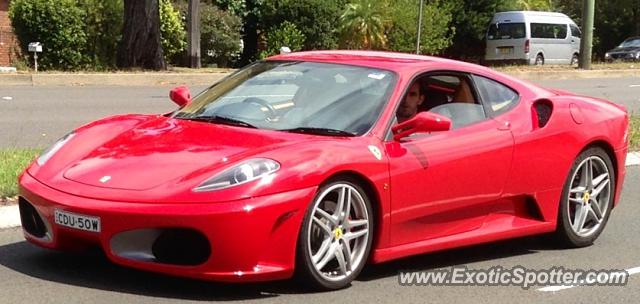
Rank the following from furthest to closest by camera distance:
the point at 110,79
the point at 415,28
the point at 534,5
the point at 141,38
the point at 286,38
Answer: the point at 534,5 → the point at 415,28 → the point at 286,38 → the point at 141,38 → the point at 110,79

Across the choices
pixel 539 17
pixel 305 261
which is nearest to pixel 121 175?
pixel 305 261

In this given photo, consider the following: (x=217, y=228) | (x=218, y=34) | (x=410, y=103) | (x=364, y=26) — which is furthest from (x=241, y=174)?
(x=364, y=26)

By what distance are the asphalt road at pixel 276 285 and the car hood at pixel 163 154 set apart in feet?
1.88

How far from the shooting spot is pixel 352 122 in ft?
17.7

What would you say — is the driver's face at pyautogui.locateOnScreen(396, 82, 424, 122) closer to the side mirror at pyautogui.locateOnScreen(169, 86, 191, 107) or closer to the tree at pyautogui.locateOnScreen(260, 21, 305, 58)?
the side mirror at pyautogui.locateOnScreen(169, 86, 191, 107)

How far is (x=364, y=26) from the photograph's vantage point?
31031 millimetres

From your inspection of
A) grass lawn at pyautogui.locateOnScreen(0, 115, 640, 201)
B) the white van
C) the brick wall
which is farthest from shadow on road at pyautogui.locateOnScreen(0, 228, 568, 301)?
the white van

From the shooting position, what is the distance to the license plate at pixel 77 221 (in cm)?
465

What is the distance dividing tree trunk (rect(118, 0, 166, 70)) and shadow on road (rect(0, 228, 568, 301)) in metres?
17.0

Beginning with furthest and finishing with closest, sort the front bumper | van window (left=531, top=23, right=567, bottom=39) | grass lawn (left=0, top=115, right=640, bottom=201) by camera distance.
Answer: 1. van window (left=531, top=23, right=567, bottom=39)
2. grass lawn (left=0, top=115, right=640, bottom=201)
3. the front bumper

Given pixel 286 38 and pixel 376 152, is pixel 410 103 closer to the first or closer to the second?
pixel 376 152

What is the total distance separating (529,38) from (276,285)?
30.2 metres

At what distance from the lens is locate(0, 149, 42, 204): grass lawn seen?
7047mm

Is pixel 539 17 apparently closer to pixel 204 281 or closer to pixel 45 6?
pixel 45 6
